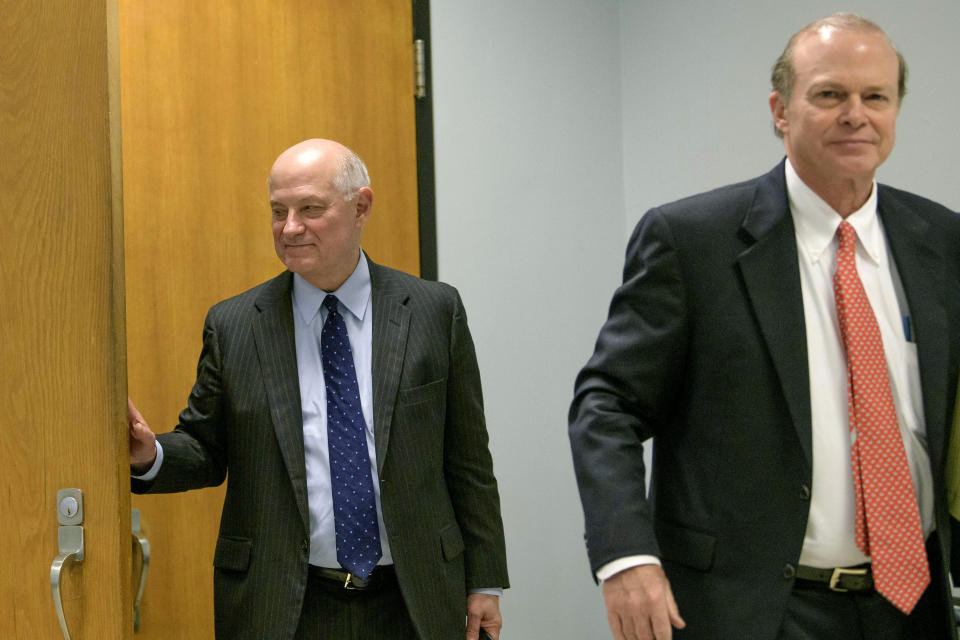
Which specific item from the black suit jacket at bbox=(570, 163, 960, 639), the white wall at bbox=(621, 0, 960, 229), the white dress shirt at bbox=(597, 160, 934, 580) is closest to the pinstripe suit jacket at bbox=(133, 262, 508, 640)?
the black suit jacket at bbox=(570, 163, 960, 639)

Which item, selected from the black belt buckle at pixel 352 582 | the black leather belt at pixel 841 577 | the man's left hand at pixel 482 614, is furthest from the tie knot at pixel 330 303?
the black leather belt at pixel 841 577

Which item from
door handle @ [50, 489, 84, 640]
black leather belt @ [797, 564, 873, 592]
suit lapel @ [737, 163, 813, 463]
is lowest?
black leather belt @ [797, 564, 873, 592]

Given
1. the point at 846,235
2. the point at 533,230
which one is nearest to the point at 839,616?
the point at 846,235

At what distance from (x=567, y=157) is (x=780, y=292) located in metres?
1.93

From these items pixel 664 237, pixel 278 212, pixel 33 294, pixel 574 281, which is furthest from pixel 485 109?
pixel 33 294

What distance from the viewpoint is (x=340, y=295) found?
2.18 m

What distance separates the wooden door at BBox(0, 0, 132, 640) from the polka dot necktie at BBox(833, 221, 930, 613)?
1.26 metres

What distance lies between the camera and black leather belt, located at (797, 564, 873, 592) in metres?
1.67

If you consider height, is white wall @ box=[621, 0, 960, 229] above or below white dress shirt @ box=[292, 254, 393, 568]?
above

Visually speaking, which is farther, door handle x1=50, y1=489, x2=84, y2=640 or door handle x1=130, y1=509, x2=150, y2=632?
door handle x1=130, y1=509, x2=150, y2=632

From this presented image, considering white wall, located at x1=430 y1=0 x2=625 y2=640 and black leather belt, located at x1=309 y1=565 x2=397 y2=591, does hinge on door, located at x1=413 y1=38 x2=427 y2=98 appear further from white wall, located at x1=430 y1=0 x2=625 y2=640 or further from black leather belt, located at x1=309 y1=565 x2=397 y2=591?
black leather belt, located at x1=309 y1=565 x2=397 y2=591

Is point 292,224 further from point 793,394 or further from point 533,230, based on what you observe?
point 533,230

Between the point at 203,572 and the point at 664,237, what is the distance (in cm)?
144

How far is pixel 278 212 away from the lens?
2.16m
